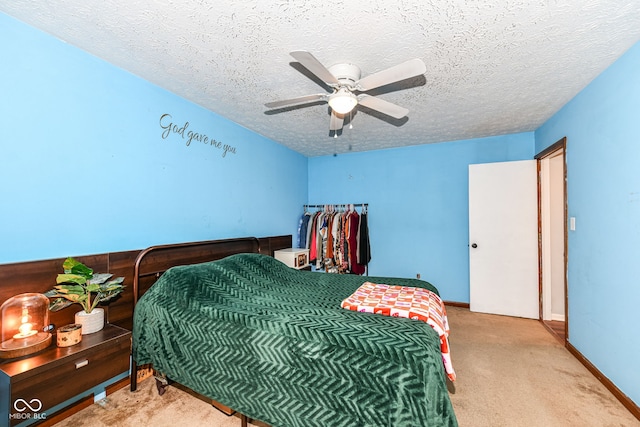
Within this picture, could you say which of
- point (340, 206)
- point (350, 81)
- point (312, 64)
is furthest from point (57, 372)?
point (340, 206)

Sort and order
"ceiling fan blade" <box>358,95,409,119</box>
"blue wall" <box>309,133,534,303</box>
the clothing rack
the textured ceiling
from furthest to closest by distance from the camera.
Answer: the clothing rack < "blue wall" <box>309,133,534,303</box> < "ceiling fan blade" <box>358,95,409,119</box> < the textured ceiling

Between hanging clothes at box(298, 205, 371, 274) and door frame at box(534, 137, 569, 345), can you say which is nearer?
door frame at box(534, 137, 569, 345)

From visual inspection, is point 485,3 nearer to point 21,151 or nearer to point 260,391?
point 260,391

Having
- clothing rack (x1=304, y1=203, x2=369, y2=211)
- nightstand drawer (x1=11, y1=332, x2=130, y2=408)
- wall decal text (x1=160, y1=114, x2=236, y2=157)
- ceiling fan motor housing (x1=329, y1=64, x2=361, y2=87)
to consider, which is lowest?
nightstand drawer (x1=11, y1=332, x2=130, y2=408)

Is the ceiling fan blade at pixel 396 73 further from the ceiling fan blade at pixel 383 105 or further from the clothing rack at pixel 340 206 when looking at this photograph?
the clothing rack at pixel 340 206

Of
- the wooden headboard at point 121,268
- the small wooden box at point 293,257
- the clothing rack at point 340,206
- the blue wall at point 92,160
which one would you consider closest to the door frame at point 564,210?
the clothing rack at point 340,206

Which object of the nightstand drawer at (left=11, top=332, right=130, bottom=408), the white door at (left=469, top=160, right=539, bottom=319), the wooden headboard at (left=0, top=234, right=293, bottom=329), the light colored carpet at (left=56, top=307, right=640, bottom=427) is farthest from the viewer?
the white door at (left=469, top=160, right=539, bottom=319)

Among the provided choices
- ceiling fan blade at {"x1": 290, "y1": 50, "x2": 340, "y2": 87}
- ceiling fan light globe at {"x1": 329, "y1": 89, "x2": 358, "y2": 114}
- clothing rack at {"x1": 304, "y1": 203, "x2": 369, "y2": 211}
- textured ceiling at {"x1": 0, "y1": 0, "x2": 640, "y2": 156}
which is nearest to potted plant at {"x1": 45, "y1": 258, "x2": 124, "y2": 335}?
textured ceiling at {"x1": 0, "y1": 0, "x2": 640, "y2": 156}

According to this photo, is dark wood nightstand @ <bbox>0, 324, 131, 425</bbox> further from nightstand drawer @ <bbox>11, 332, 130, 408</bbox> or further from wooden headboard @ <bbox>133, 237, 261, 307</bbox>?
wooden headboard @ <bbox>133, 237, 261, 307</bbox>

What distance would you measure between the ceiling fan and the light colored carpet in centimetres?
225

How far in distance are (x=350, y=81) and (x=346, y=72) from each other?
8 cm

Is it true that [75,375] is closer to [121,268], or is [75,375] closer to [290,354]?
[121,268]

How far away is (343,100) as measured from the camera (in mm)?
1900

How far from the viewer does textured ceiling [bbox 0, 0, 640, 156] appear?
1.47 m
